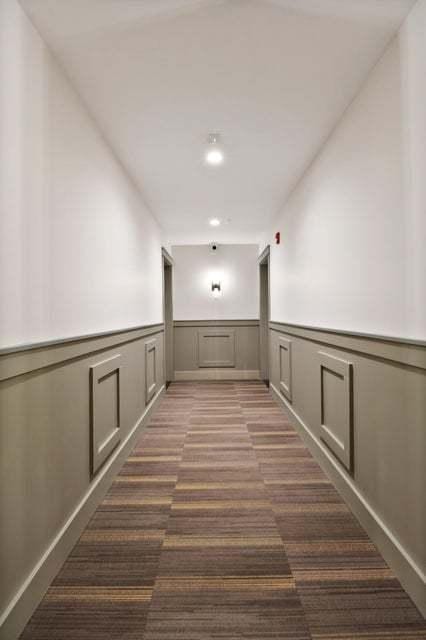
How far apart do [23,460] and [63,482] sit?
41 centimetres

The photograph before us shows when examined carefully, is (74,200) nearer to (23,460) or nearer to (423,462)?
(23,460)

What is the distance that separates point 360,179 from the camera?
6.35 ft

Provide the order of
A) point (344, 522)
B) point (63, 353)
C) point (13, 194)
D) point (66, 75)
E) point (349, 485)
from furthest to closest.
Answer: point (349, 485) < point (344, 522) < point (66, 75) < point (63, 353) < point (13, 194)

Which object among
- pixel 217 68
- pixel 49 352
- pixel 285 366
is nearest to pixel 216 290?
pixel 285 366

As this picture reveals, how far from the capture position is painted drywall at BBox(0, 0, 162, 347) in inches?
50.4

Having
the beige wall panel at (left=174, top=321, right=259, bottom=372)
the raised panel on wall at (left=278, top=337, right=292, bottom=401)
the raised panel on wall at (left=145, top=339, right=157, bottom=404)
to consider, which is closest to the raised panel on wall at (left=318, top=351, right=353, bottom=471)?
the raised panel on wall at (left=278, top=337, right=292, bottom=401)

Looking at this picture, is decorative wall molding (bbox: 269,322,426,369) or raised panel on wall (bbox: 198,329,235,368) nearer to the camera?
decorative wall molding (bbox: 269,322,426,369)

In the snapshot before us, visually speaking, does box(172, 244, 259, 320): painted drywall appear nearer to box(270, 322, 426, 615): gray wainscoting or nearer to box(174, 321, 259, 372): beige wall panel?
box(174, 321, 259, 372): beige wall panel

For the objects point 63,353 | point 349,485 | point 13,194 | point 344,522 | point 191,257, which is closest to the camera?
point 13,194

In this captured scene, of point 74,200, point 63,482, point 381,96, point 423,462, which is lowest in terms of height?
point 63,482

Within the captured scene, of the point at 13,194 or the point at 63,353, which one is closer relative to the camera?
the point at 13,194

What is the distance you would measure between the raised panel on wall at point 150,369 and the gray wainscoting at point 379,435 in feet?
5.73

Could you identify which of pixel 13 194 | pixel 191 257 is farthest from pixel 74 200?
pixel 191 257

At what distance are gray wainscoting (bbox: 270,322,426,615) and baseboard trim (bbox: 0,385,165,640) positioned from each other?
1.46 metres
